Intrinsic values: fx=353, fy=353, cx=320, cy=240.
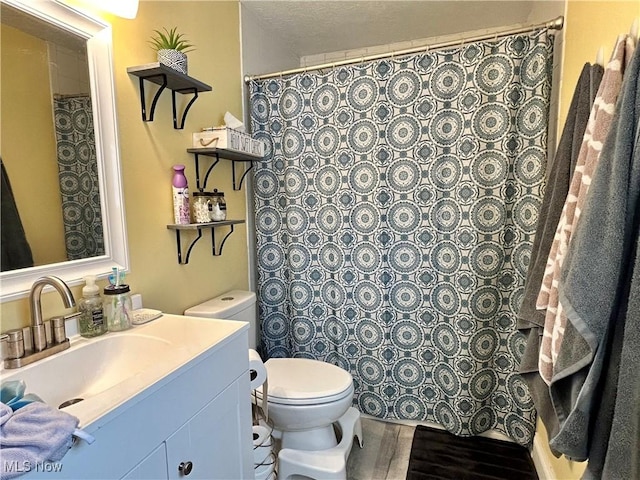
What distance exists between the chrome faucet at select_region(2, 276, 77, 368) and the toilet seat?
0.81 m

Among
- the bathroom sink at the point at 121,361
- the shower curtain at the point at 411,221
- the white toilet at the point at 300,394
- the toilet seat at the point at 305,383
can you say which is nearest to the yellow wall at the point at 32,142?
the bathroom sink at the point at 121,361

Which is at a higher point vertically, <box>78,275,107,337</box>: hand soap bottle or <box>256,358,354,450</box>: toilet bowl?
<box>78,275,107,337</box>: hand soap bottle

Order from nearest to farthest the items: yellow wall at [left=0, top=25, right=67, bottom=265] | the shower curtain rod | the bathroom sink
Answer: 1. the bathroom sink
2. yellow wall at [left=0, top=25, right=67, bottom=265]
3. the shower curtain rod

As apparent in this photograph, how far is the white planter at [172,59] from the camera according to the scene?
1.29m

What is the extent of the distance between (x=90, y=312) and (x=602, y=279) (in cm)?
133

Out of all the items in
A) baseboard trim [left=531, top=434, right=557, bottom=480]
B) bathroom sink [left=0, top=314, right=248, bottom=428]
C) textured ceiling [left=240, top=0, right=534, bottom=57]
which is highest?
textured ceiling [left=240, top=0, right=534, bottom=57]

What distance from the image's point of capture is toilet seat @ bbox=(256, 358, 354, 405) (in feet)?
4.81

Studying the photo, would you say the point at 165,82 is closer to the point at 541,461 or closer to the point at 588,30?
the point at 588,30

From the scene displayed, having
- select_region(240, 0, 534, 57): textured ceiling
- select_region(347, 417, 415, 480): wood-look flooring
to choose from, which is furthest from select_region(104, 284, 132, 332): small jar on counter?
select_region(240, 0, 534, 57): textured ceiling

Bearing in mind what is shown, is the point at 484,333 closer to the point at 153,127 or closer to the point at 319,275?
the point at 319,275

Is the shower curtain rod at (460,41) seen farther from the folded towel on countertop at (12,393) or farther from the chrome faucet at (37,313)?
the folded towel on countertop at (12,393)

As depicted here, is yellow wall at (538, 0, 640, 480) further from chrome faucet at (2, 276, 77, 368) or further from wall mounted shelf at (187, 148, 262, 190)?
chrome faucet at (2, 276, 77, 368)

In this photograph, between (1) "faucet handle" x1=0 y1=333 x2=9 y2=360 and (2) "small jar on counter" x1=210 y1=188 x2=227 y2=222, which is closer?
(1) "faucet handle" x1=0 y1=333 x2=9 y2=360

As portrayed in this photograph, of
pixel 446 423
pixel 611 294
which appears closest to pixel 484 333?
pixel 446 423
